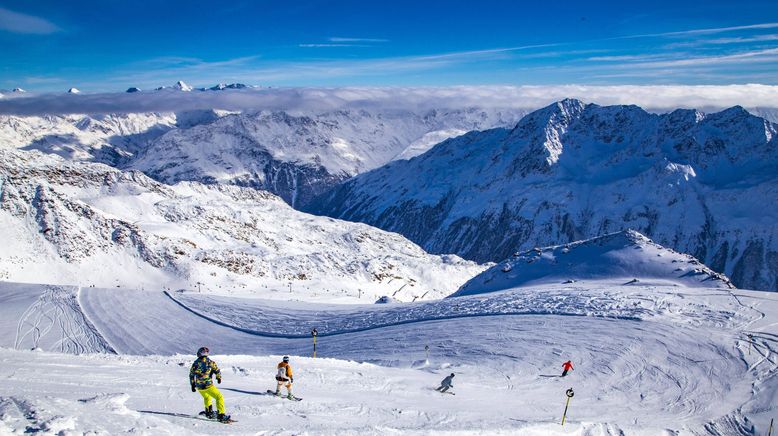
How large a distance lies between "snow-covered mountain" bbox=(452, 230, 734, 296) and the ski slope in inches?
414

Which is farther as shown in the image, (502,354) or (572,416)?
(502,354)

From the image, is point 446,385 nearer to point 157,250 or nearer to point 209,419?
point 209,419

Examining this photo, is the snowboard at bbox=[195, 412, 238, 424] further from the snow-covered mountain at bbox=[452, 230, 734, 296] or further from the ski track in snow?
the snow-covered mountain at bbox=[452, 230, 734, 296]

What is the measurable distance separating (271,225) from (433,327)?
10381 centimetres

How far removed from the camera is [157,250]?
293 feet

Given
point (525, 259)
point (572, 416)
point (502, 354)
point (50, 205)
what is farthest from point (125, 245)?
point (572, 416)

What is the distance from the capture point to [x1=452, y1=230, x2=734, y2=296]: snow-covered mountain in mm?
49438

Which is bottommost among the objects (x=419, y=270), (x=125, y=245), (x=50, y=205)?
(x=419, y=270)

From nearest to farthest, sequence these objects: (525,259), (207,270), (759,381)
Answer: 1. (759,381)
2. (525,259)
3. (207,270)

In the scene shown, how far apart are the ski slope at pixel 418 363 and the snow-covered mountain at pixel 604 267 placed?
1052 cm

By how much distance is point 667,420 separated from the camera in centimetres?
2102

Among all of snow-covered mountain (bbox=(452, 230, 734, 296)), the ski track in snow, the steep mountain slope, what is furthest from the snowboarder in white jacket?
the steep mountain slope

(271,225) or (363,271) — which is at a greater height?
(271,225)

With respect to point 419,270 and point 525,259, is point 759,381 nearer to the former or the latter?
point 525,259
